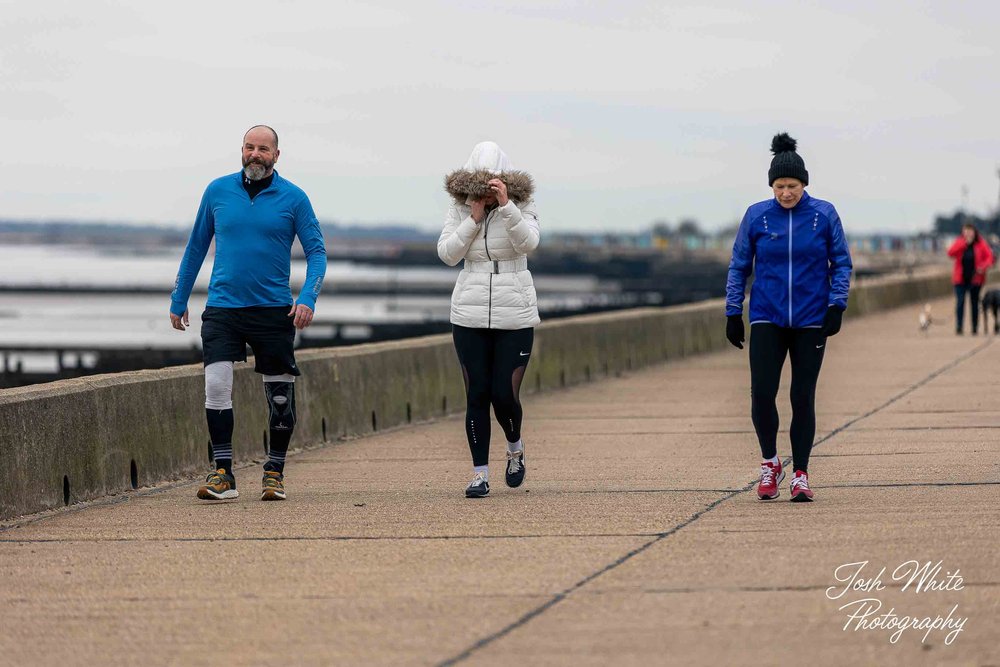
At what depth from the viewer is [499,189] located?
9.47 metres

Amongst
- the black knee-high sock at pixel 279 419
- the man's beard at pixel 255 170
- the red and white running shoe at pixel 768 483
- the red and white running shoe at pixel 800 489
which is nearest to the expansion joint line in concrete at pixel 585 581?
the red and white running shoe at pixel 768 483

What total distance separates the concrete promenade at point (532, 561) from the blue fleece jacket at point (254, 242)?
110 cm

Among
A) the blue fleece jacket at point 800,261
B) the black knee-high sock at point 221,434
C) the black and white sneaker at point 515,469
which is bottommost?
the black and white sneaker at point 515,469

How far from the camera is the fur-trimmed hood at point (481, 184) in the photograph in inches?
376

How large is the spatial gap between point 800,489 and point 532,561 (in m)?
2.13

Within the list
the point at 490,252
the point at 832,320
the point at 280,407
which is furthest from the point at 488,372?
the point at 832,320

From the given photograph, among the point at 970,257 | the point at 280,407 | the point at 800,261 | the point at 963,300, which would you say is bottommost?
the point at 963,300

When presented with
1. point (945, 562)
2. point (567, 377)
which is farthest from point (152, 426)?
point (567, 377)

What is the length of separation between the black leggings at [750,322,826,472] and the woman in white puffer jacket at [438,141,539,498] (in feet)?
3.93

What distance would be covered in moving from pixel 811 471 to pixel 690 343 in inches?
561

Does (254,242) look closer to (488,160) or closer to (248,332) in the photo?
(248,332)

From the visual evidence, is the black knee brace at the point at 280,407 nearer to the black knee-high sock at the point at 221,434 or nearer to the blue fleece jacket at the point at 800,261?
the black knee-high sock at the point at 221,434

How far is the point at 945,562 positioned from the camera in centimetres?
736

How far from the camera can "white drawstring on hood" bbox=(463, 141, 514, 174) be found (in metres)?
9.66
